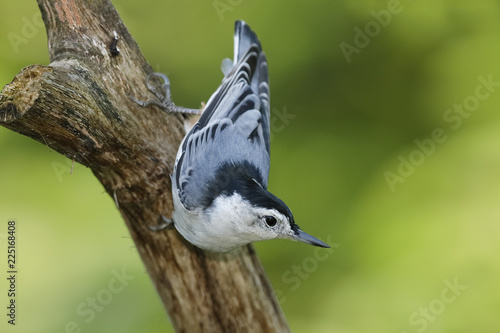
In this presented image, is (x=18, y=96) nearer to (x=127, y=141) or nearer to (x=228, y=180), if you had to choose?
(x=127, y=141)

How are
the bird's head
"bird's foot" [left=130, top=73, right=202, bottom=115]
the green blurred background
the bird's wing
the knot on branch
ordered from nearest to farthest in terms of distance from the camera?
the knot on branch
the bird's head
the bird's wing
"bird's foot" [left=130, top=73, right=202, bottom=115]
the green blurred background

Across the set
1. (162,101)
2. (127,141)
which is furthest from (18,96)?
(162,101)

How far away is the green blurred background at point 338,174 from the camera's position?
2.40 metres

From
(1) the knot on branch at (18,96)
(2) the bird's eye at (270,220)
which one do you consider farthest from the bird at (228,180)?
(1) the knot on branch at (18,96)

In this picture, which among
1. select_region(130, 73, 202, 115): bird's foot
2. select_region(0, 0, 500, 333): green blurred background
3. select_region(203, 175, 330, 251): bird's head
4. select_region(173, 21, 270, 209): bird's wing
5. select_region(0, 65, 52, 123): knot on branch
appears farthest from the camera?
select_region(0, 0, 500, 333): green blurred background

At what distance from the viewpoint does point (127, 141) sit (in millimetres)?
1854

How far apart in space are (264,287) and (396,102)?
1161mm

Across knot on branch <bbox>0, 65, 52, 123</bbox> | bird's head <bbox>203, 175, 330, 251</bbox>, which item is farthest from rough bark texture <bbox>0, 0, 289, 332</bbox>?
bird's head <bbox>203, 175, 330, 251</bbox>

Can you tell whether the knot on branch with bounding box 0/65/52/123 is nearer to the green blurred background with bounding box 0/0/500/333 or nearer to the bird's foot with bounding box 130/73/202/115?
the bird's foot with bounding box 130/73/202/115

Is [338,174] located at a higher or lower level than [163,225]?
higher

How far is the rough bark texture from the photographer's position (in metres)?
1.63

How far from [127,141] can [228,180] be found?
37cm

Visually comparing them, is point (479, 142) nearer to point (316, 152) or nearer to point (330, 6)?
point (316, 152)

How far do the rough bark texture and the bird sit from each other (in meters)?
0.09
